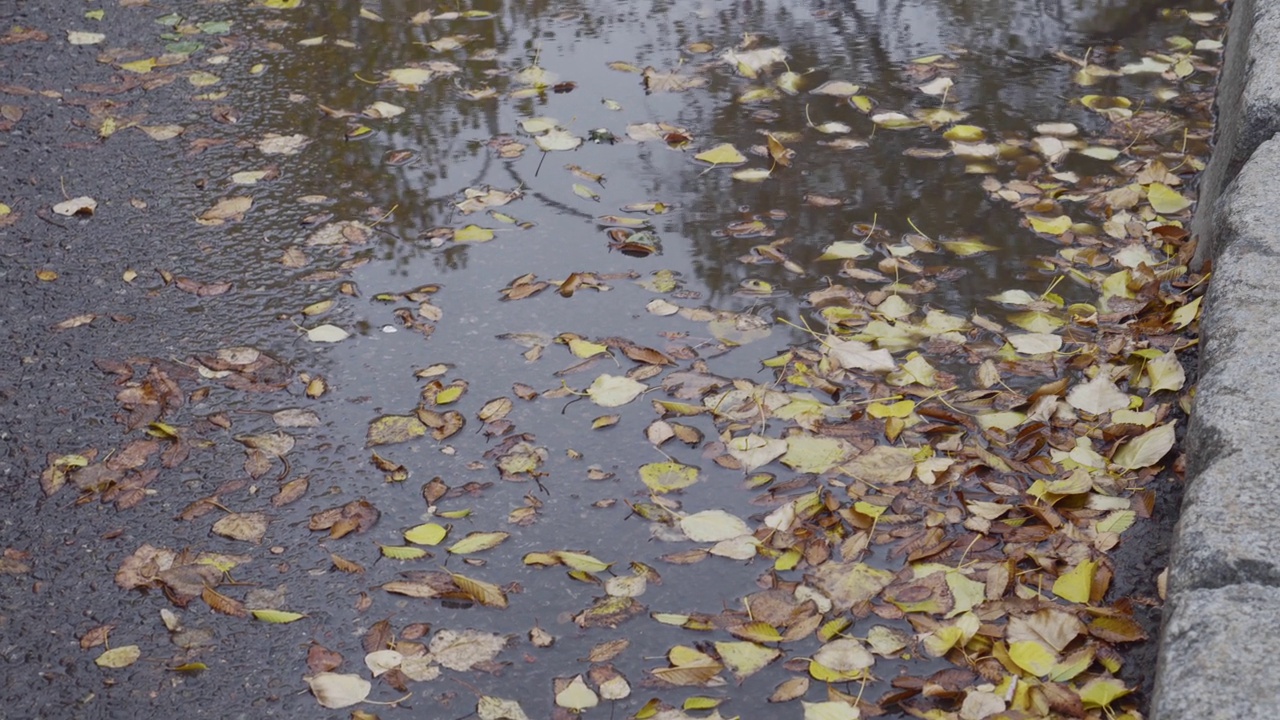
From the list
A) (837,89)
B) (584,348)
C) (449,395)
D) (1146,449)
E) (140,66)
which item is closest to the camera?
(1146,449)

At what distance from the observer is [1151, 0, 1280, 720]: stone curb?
4.90 feet

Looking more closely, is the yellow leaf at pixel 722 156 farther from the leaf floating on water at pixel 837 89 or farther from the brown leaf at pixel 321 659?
the brown leaf at pixel 321 659

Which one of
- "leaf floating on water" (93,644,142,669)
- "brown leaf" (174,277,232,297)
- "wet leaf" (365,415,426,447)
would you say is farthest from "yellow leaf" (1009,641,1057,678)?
"brown leaf" (174,277,232,297)

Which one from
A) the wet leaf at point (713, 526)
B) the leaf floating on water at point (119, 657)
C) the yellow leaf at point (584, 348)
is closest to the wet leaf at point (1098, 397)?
the wet leaf at point (713, 526)

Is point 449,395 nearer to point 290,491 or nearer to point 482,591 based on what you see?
point 290,491

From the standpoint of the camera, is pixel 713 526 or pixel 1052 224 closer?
pixel 713 526

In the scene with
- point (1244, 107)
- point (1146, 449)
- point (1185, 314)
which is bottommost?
point (1146, 449)

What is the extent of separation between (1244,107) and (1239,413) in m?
1.15

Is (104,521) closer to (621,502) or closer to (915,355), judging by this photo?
(621,502)

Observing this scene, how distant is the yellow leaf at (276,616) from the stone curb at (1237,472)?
1.52m

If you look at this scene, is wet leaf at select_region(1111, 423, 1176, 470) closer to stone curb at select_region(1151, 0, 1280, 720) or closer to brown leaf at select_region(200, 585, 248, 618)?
stone curb at select_region(1151, 0, 1280, 720)

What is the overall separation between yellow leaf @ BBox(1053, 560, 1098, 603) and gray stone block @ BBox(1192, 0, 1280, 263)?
0.83 metres

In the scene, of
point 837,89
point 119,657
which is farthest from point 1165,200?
point 119,657

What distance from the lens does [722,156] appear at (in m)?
3.82
